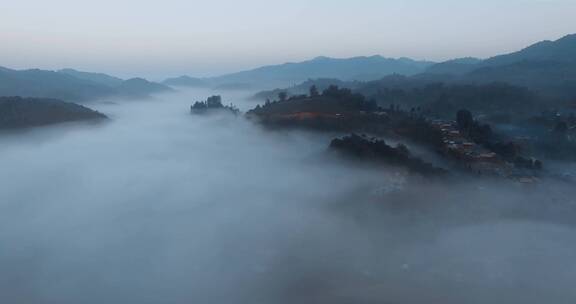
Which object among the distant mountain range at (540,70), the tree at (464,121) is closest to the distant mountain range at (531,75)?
the distant mountain range at (540,70)

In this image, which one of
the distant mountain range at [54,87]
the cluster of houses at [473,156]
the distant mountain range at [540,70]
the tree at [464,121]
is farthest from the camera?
the distant mountain range at [54,87]

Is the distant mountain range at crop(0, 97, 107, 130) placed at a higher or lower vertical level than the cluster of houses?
higher

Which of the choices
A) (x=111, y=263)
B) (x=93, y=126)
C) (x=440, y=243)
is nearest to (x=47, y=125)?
(x=93, y=126)

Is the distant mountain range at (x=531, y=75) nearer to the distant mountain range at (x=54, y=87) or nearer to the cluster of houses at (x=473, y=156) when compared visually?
the cluster of houses at (x=473, y=156)

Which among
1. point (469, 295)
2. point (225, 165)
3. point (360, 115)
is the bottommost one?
point (469, 295)

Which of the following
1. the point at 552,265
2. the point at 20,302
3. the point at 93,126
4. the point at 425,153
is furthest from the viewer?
the point at 93,126

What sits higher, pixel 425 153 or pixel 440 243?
pixel 425 153

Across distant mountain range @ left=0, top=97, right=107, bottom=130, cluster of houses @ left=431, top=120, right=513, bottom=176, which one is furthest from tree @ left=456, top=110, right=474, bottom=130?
distant mountain range @ left=0, top=97, right=107, bottom=130

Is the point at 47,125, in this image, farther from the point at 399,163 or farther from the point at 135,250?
the point at 399,163

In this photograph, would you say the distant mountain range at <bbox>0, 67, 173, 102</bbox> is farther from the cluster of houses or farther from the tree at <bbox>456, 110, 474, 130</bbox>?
the cluster of houses

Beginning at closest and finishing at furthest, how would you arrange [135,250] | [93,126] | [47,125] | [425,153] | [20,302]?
[20,302], [135,250], [425,153], [47,125], [93,126]

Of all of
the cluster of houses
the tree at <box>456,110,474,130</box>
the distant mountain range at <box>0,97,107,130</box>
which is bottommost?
the cluster of houses
